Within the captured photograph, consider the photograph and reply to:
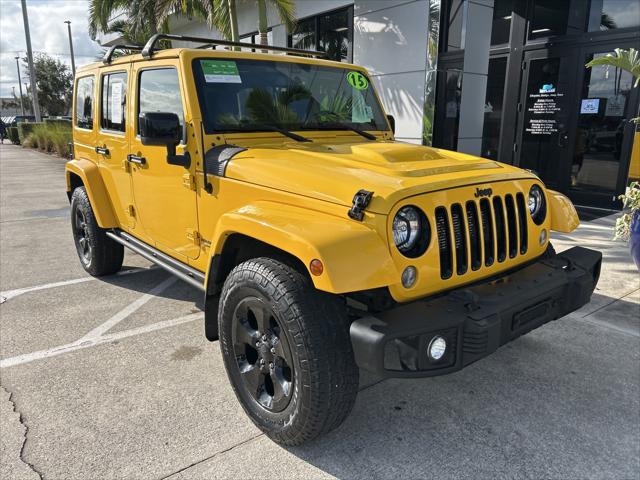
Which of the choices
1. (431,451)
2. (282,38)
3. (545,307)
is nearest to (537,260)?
(545,307)

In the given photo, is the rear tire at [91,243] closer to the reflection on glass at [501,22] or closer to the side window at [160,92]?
the side window at [160,92]

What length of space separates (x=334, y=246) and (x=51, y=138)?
23106 mm

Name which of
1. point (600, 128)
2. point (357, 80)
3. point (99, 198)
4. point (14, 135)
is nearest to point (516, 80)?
point (600, 128)

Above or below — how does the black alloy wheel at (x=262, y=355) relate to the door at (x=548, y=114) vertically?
below

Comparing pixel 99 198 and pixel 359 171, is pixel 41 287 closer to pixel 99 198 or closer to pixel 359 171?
pixel 99 198

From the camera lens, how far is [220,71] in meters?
3.31

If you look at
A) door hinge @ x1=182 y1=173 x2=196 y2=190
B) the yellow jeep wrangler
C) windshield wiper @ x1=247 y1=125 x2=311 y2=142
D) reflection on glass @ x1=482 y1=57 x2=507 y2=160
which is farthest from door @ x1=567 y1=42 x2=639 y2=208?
door hinge @ x1=182 y1=173 x2=196 y2=190

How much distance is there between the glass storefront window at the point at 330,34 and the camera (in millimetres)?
11039

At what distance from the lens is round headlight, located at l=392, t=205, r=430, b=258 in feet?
7.62

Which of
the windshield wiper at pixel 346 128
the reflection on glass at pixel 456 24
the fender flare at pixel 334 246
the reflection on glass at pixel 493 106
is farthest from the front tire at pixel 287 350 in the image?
the reflection on glass at pixel 493 106

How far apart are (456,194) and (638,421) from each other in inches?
64.2

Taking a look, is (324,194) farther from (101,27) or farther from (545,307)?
(101,27)

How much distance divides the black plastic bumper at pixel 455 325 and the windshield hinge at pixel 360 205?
44 centimetres

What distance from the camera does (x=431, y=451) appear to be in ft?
8.28
